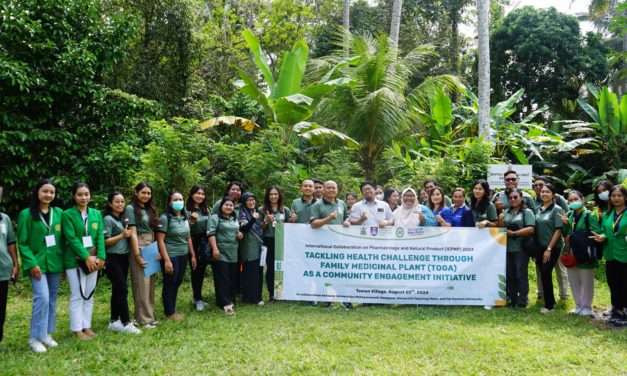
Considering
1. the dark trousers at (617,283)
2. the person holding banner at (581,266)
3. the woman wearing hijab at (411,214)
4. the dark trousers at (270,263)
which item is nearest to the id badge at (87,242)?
the dark trousers at (270,263)

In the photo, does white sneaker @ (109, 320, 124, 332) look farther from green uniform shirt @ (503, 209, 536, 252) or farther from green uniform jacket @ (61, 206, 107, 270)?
green uniform shirt @ (503, 209, 536, 252)

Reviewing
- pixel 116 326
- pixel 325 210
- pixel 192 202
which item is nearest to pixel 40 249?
pixel 116 326

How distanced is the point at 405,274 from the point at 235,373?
2881 millimetres

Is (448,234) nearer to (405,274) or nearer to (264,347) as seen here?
(405,274)

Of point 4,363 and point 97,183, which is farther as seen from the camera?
point 97,183

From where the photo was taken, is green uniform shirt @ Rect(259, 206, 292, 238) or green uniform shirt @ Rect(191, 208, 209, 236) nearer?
green uniform shirt @ Rect(191, 208, 209, 236)

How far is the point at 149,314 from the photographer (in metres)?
5.29

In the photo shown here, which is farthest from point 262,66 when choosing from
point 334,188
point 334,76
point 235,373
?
point 235,373

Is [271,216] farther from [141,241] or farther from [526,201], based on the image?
[526,201]

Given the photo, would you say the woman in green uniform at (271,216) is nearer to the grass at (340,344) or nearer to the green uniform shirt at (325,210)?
the green uniform shirt at (325,210)

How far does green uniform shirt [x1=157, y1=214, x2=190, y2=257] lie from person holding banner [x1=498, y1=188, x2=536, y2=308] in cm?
391

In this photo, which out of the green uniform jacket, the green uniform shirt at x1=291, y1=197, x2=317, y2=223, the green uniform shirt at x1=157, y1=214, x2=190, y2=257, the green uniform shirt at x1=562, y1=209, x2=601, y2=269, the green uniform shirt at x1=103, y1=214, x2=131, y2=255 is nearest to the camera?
the green uniform jacket

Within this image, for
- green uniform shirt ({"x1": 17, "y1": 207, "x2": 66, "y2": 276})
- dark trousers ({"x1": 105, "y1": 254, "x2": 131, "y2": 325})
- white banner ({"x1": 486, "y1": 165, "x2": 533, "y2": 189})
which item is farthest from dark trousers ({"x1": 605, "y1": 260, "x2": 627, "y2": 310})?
green uniform shirt ({"x1": 17, "y1": 207, "x2": 66, "y2": 276})

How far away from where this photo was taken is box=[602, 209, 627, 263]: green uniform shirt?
5137mm
